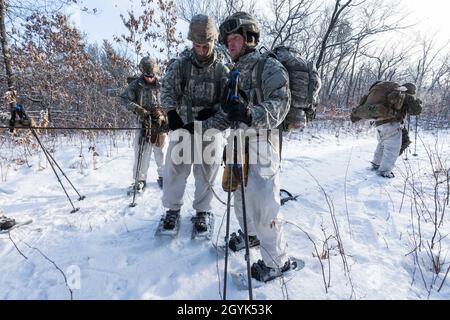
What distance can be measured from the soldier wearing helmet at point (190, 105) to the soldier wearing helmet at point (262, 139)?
1.97 feet

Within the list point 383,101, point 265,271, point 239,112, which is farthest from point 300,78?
point 383,101

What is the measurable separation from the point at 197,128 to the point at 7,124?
7.35 feet

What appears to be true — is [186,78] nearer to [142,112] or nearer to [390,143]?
[142,112]

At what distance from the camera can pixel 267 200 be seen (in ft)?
6.66

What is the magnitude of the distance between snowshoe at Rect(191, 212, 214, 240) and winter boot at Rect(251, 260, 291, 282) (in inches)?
31.6

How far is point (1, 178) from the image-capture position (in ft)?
15.6

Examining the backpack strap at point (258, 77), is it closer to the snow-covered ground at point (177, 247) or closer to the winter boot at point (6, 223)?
the snow-covered ground at point (177, 247)

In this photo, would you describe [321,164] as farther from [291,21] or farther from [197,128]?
[291,21]

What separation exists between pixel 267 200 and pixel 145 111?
2984 millimetres

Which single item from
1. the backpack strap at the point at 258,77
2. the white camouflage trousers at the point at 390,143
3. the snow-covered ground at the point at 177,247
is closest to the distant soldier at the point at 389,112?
the white camouflage trousers at the point at 390,143

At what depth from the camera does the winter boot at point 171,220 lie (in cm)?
290

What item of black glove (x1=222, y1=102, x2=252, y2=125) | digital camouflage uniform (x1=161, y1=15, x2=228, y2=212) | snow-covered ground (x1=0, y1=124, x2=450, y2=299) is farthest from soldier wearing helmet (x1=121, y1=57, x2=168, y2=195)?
black glove (x1=222, y1=102, x2=252, y2=125)

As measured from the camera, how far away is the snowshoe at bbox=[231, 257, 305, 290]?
213 cm

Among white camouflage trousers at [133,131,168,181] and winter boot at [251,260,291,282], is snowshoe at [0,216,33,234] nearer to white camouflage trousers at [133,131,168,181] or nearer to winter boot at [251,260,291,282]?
white camouflage trousers at [133,131,168,181]
